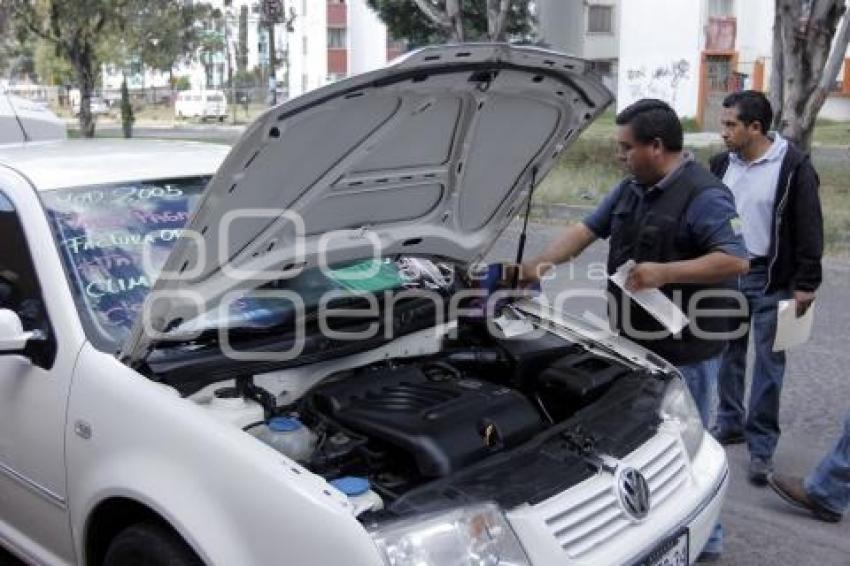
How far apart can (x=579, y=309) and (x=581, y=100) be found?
3.76 metres

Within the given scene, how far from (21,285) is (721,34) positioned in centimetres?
3359

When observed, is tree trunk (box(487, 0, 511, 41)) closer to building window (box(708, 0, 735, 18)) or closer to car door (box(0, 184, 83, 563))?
car door (box(0, 184, 83, 563))

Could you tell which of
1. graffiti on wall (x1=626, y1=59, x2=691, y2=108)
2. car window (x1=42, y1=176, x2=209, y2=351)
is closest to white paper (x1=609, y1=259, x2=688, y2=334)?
car window (x1=42, y1=176, x2=209, y2=351)

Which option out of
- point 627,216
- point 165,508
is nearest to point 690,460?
point 627,216

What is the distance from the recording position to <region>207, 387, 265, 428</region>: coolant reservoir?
2445 millimetres

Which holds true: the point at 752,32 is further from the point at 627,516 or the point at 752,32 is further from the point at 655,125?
the point at 627,516

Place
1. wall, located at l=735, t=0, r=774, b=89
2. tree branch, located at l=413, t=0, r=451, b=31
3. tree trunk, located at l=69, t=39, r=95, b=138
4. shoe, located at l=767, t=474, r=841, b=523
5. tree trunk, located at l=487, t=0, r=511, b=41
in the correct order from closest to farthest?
shoe, located at l=767, t=474, r=841, b=523, tree trunk, located at l=487, t=0, r=511, b=41, tree branch, located at l=413, t=0, r=451, b=31, tree trunk, located at l=69, t=39, r=95, b=138, wall, located at l=735, t=0, r=774, b=89

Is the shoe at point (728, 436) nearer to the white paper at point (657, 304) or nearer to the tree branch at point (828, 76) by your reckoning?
the white paper at point (657, 304)

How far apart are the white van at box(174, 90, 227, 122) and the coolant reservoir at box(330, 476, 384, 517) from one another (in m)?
41.3

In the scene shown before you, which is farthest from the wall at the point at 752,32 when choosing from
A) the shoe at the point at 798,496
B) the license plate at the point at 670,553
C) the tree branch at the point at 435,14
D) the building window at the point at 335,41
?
the license plate at the point at 670,553

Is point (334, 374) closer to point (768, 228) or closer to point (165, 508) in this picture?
point (165, 508)

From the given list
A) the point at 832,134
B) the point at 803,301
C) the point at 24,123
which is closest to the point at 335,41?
the point at 832,134

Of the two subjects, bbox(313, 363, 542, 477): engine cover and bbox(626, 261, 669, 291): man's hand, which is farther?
bbox(626, 261, 669, 291): man's hand

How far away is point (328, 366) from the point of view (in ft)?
9.66
